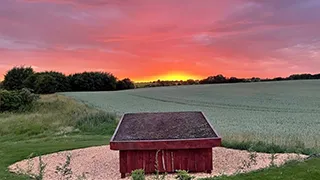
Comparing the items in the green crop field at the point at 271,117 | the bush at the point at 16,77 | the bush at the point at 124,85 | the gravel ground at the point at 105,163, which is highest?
the bush at the point at 16,77

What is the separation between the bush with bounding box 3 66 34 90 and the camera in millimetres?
65938

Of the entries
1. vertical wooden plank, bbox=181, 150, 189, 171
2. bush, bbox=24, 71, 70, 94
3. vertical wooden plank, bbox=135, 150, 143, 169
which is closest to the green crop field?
vertical wooden plank, bbox=181, 150, 189, 171

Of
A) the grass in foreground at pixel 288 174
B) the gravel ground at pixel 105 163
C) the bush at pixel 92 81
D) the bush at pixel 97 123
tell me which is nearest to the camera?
the grass in foreground at pixel 288 174

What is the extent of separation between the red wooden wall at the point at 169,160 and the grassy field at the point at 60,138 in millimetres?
1898

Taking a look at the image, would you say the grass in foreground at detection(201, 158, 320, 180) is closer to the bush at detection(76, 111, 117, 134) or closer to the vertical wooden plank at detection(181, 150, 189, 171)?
the vertical wooden plank at detection(181, 150, 189, 171)

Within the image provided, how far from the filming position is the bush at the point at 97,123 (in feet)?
58.0

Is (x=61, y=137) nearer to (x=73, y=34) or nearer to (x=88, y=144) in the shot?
(x=88, y=144)

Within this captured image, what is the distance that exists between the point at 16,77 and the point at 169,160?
63.2 m

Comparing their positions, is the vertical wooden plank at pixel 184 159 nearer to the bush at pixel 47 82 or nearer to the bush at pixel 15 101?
the bush at pixel 15 101

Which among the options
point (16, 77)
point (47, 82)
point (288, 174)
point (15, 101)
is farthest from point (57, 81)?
point (288, 174)

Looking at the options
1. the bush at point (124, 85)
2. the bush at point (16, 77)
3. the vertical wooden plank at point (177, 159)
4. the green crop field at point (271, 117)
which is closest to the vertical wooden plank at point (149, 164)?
the vertical wooden plank at point (177, 159)

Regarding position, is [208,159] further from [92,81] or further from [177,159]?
[92,81]

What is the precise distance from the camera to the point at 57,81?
66.4 metres

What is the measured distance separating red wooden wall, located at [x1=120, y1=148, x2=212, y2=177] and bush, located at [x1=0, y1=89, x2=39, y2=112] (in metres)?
25.2
